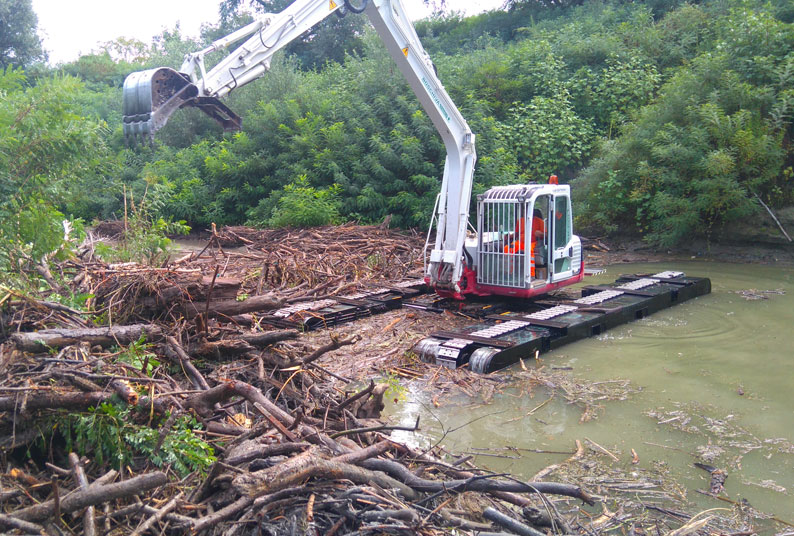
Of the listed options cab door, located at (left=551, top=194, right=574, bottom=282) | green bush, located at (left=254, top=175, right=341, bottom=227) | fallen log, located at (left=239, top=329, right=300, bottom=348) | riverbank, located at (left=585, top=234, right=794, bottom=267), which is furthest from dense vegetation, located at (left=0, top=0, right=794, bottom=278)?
cab door, located at (left=551, top=194, right=574, bottom=282)

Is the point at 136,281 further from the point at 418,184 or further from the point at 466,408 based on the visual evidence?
the point at 418,184

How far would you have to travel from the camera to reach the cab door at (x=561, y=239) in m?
10.5

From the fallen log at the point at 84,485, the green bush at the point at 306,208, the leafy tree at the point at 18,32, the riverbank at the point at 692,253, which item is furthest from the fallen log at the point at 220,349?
the leafy tree at the point at 18,32

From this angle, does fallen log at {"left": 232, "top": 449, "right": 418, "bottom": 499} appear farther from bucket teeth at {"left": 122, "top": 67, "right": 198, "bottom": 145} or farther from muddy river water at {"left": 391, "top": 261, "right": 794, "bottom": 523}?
bucket teeth at {"left": 122, "top": 67, "right": 198, "bottom": 145}

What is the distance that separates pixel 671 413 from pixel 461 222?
4.47 meters

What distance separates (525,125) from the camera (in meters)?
21.7

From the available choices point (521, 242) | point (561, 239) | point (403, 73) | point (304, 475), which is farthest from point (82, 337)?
point (561, 239)

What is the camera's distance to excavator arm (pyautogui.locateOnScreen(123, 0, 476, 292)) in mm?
9680

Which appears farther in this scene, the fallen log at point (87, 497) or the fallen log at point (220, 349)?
the fallen log at point (220, 349)

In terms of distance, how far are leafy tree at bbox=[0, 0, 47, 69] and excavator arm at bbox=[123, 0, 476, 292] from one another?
32767 mm

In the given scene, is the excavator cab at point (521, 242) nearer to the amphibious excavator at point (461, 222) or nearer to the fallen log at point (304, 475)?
the amphibious excavator at point (461, 222)

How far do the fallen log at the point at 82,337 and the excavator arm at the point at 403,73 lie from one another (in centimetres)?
520

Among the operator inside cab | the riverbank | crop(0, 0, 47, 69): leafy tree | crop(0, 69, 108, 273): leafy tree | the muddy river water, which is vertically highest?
crop(0, 0, 47, 69): leafy tree

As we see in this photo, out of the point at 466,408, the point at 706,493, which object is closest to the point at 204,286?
the point at 466,408
